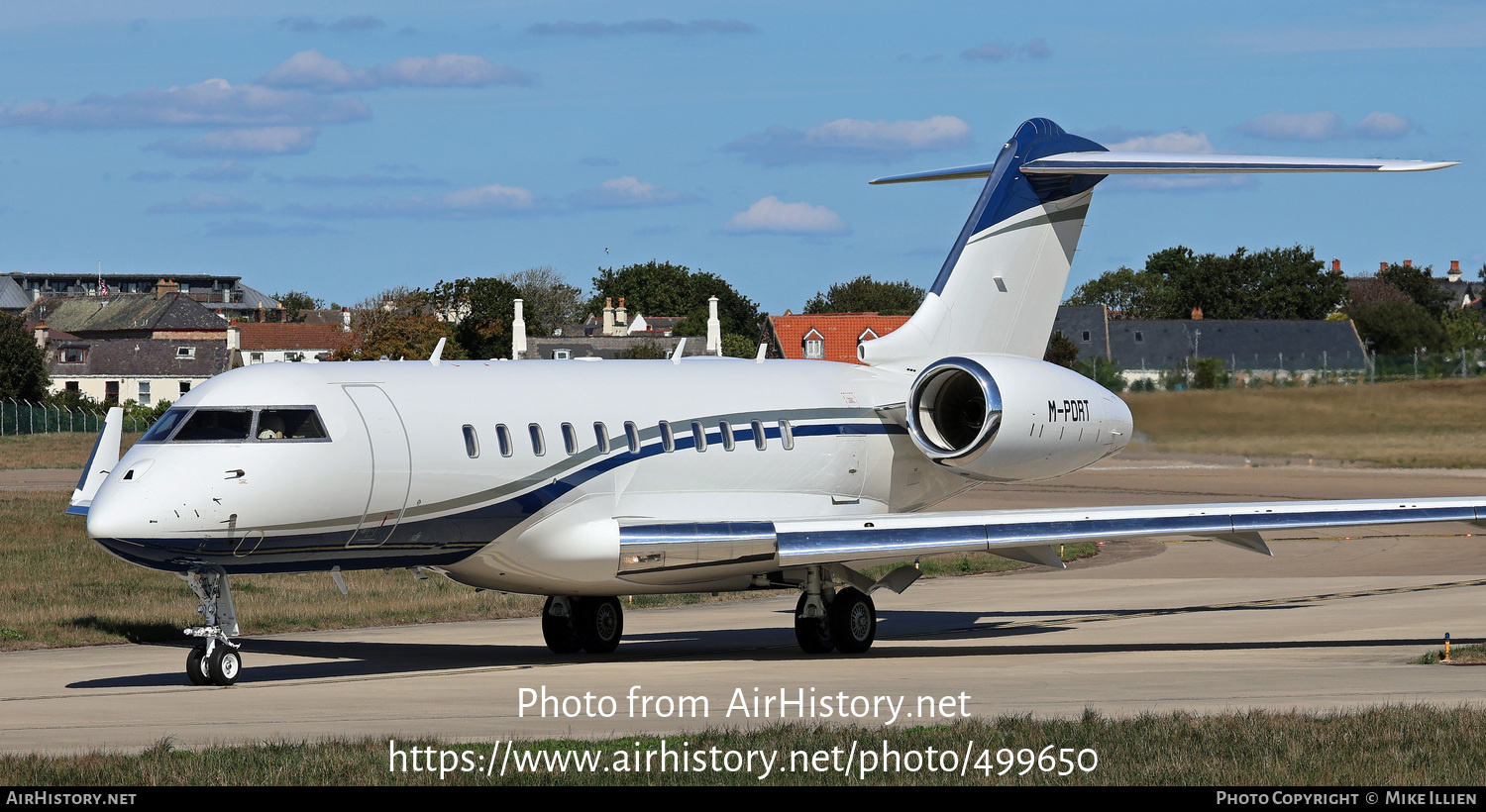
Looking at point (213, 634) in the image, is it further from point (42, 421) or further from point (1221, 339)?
point (1221, 339)

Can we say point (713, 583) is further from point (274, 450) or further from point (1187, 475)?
point (1187, 475)

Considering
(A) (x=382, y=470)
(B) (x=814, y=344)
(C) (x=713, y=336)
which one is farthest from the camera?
(B) (x=814, y=344)

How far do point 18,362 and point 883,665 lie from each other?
311 feet

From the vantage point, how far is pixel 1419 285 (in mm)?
148375

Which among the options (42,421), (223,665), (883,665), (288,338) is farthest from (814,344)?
(223,665)

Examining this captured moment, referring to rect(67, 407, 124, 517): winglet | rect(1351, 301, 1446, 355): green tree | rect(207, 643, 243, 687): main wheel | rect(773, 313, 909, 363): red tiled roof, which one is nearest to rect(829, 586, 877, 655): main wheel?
rect(207, 643, 243, 687): main wheel

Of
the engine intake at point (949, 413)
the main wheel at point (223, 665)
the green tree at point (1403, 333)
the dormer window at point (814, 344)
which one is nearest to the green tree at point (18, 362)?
the dormer window at point (814, 344)

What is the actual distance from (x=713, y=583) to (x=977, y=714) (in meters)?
6.33

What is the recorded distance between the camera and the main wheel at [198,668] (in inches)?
674

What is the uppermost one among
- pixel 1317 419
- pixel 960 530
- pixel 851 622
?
pixel 1317 419

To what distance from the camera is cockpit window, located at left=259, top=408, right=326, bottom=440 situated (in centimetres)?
1706

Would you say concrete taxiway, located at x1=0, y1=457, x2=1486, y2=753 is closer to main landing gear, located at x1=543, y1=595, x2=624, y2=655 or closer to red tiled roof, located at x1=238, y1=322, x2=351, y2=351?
main landing gear, located at x1=543, y1=595, x2=624, y2=655

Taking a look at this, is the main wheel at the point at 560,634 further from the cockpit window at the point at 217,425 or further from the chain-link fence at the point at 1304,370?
the chain-link fence at the point at 1304,370
